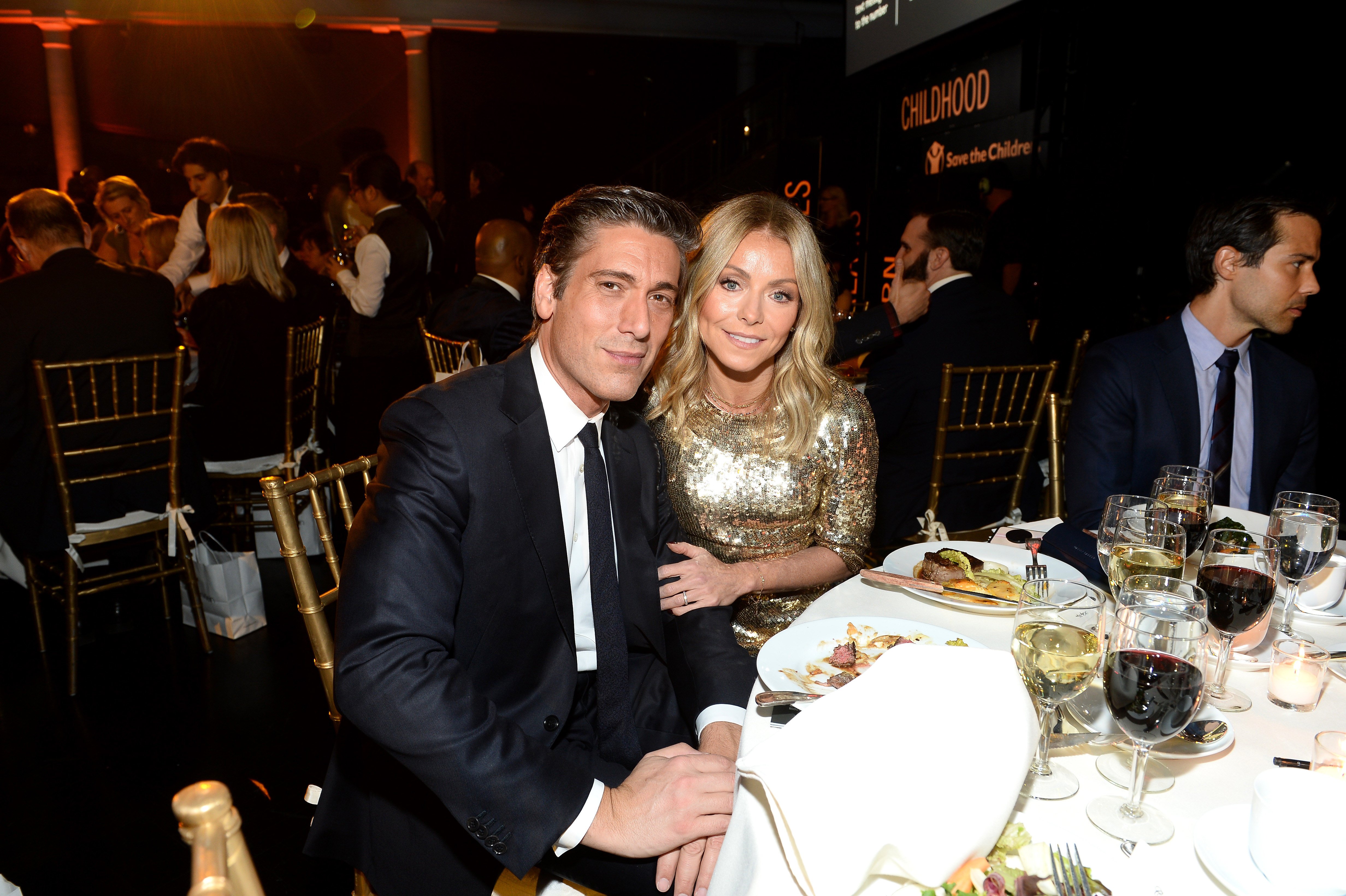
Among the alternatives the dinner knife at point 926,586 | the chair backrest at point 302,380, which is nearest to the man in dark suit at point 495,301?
the chair backrest at point 302,380

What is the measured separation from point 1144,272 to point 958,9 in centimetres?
242

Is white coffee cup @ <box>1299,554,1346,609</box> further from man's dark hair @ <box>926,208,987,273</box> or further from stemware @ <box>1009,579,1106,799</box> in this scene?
man's dark hair @ <box>926,208,987,273</box>

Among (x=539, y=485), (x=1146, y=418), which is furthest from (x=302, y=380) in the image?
(x=1146, y=418)

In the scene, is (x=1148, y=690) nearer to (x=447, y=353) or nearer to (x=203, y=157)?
(x=447, y=353)

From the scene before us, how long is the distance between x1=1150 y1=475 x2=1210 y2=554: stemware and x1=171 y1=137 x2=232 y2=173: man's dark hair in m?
5.53

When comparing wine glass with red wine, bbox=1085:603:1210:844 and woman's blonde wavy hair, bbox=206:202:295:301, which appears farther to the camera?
woman's blonde wavy hair, bbox=206:202:295:301

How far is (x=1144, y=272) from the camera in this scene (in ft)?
20.4

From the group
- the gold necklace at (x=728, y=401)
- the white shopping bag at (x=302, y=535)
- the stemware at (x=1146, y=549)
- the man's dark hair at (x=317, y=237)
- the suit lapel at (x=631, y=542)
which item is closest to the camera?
the stemware at (x=1146, y=549)

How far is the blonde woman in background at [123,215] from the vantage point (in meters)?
5.70

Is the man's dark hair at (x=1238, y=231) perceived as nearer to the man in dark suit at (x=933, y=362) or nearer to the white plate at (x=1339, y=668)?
the man in dark suit at (x=933, y=362)

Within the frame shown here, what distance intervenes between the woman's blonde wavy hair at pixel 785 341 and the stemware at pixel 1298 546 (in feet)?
3.12

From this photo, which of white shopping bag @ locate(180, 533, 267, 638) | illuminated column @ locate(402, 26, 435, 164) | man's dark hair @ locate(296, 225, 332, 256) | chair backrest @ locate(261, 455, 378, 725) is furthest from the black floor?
illuminated column @ locate(402, 26, 435, 164)

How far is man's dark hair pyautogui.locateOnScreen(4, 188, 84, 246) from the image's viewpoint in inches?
125

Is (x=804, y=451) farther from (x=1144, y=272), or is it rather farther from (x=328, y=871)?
(x=1144, y=272)
